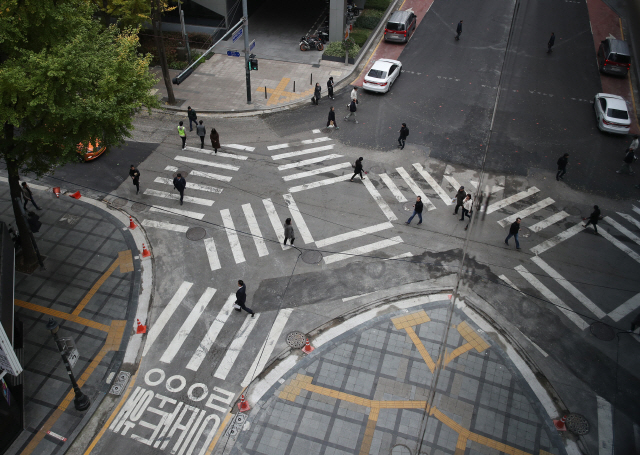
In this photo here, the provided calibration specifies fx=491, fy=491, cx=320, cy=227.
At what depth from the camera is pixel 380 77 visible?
1117 inches

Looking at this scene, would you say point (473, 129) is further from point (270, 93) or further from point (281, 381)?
point (281, 381)

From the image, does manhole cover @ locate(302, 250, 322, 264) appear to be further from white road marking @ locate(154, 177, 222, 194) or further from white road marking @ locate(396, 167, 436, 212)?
white road marking @ locate(396, 167, 436, 212)

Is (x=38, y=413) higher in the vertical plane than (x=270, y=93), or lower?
lower

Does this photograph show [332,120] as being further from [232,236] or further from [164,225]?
[164,225]

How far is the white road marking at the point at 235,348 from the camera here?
14.3m

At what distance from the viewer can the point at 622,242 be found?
19391 mm

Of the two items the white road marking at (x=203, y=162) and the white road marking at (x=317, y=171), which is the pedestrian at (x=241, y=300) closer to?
the white road marking at (x=317, y=171)

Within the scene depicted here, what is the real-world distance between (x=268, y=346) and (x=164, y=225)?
7333 mm

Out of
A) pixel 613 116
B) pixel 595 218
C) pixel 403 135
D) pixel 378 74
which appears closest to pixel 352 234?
pixel 403 135

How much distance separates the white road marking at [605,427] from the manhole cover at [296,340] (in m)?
8.42

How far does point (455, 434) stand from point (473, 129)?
56.9ft

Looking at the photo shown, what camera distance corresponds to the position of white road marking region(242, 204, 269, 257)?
18469 millimetres

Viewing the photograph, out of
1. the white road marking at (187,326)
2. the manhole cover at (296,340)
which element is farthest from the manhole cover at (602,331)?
the white road marking at (187,326)

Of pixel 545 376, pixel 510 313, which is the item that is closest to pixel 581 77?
pixel 510 313
